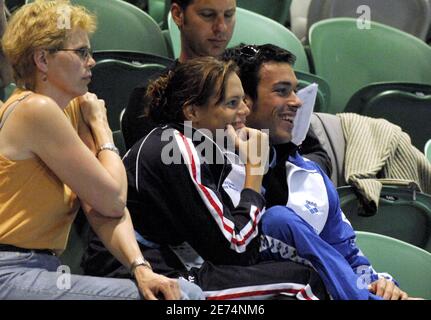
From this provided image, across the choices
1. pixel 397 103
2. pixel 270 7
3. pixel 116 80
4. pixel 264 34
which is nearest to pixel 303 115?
pixel 116 80

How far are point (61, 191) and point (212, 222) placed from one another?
407 millimetres

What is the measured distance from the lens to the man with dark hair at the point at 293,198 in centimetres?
338

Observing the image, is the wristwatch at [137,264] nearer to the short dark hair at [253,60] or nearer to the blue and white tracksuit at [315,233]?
the blue and white tracksuit at [315,233]

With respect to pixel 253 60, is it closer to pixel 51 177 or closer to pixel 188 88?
pixel 188 88

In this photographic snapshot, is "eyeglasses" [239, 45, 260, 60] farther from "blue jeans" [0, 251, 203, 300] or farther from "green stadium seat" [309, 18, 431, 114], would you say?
"green stadium seat" [309, 18, 431, 114]

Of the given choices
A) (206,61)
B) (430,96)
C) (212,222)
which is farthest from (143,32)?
(212,222)

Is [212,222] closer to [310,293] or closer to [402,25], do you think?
[310,293]

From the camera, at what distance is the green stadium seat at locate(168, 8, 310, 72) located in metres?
5.23

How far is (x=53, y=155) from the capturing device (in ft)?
10.4

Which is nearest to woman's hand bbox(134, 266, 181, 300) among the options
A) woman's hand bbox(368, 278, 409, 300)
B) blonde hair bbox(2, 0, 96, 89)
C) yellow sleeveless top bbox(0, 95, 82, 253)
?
yellow sleeveless top bbox(0, 95, 82, 253)

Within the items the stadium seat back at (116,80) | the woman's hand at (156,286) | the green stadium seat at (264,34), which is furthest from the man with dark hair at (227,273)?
the green stadium seat at (264,34)

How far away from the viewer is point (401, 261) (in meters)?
3.85

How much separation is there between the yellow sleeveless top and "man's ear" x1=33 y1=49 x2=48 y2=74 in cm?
16

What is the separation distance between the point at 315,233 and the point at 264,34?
2.02 m
